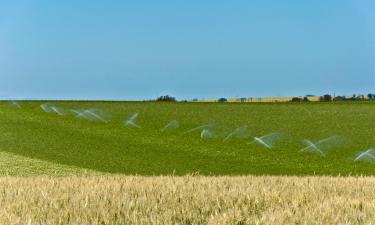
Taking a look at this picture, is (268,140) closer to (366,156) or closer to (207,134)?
(207,134)

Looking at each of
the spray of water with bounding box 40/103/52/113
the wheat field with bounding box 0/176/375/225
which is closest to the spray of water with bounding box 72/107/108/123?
the spray of water with bounding box 40/103/52/113

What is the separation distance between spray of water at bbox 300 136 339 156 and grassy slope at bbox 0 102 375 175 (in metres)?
0.25

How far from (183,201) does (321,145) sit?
34.3 feet

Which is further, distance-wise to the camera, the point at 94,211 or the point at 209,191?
the point at 209,191

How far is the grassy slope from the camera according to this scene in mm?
16000

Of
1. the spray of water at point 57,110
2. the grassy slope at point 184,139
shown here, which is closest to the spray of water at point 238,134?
the grassy slope at point 184,139

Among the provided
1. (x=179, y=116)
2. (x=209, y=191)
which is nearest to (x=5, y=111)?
(x=179, y=116)

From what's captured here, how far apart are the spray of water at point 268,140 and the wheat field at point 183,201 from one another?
7.09 meters

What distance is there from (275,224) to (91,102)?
18.5m

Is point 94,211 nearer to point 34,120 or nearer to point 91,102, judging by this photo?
point 34,120

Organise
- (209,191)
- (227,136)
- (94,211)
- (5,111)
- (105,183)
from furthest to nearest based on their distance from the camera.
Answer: (5,111), (227,136), (105,183), (209,191), (94,211)

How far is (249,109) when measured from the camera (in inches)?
865

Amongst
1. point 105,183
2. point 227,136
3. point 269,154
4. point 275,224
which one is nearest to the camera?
point 275,224

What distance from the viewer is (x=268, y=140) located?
18.1 meters
